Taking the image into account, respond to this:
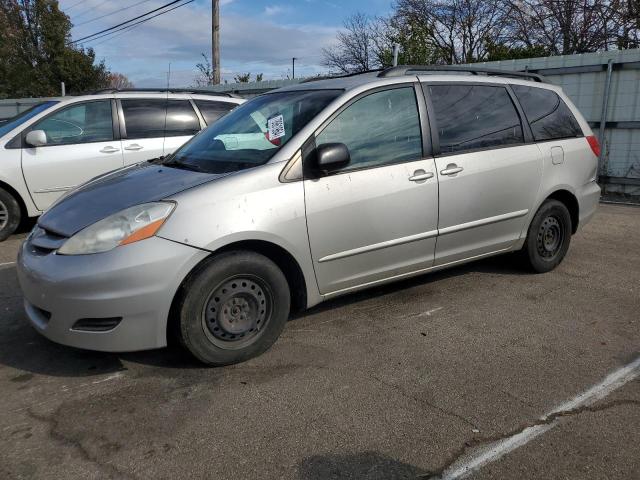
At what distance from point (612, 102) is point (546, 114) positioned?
17.6 ft

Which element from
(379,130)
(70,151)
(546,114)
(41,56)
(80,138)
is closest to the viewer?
(379,130)

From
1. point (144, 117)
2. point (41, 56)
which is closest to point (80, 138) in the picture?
point (144, 117)

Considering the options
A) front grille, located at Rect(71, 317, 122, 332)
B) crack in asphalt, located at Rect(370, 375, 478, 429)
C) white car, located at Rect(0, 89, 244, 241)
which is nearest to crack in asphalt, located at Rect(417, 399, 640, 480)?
crack in asphalt, located at Rect(370, 375, 478, 429)

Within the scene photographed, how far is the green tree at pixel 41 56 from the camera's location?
34.8m

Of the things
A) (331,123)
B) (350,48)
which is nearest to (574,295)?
(331,123)

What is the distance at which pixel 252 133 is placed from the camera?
3.88 meters

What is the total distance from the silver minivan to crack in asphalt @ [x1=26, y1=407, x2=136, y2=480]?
434mm

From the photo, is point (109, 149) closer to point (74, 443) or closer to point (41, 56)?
point (74, 443)

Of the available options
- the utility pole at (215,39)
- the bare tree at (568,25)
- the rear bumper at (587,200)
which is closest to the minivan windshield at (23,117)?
the rear bumper at (587,200)

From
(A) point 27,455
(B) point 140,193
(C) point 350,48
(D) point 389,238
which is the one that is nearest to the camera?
(A) point 27,455

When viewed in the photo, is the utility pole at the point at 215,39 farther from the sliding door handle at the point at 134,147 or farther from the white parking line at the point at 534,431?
the white parking line at the point at 534,431

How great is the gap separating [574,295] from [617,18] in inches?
753

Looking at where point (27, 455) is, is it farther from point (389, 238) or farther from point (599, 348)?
point (599, 348)

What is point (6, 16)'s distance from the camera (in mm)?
36000
